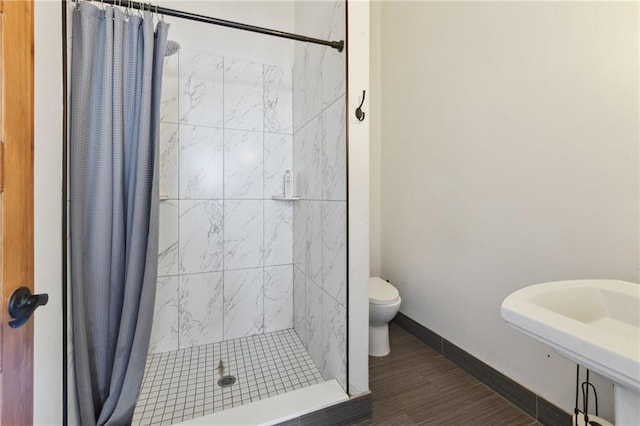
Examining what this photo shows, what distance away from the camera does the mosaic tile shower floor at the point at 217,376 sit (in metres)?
1.38

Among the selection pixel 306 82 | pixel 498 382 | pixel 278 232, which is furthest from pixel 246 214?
pixel 498 382

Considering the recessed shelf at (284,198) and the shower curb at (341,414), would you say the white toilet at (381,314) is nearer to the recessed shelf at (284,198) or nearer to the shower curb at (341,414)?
the shower curb at (341,414)

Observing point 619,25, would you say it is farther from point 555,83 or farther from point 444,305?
point 444,305

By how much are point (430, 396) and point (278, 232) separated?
4.80ft

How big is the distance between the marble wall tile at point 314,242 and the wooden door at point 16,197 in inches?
48.4

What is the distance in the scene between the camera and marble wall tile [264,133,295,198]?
6.92ft

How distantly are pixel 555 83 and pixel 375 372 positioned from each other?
1825 millimetres

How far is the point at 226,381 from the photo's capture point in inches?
62.4

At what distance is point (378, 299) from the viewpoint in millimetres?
1771

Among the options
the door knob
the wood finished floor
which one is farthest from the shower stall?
the door knob

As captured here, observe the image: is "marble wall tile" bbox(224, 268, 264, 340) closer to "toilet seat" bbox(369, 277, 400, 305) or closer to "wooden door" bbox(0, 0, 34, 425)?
"toilet seat" bbox(369, 277, 400, 305)

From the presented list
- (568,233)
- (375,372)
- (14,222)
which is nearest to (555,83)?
(568,233)

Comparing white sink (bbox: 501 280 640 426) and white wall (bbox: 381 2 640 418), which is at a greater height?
white wall (bbox: 381 2 640 418)

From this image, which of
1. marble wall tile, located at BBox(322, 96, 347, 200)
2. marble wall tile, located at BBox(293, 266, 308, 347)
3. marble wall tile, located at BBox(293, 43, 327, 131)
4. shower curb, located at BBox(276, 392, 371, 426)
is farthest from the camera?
marble wall tile, located at BBox(293, 266, 308, 347)
